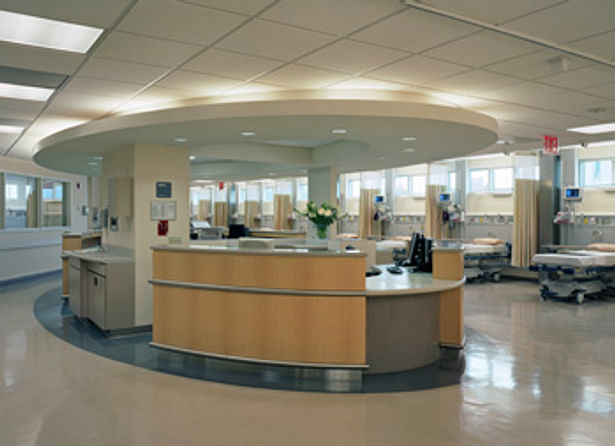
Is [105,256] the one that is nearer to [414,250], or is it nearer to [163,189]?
[163,189]

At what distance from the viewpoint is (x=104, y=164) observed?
25.6ft

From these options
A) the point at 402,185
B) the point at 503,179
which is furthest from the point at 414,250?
the point at 402,185

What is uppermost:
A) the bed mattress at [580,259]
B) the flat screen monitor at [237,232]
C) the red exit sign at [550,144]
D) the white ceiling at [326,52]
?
the white ceiling at [326,52]

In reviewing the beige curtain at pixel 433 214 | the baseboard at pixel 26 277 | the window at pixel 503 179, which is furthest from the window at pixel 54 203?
the window at pixel 503 179

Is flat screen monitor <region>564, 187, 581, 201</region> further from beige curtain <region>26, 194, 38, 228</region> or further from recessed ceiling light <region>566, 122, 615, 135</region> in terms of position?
beige curtain <region>26, 194, 38, 228</region>

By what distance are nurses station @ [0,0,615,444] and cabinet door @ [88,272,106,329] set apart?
53 millimetres

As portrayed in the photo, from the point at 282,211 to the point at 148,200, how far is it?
1154 centimetres

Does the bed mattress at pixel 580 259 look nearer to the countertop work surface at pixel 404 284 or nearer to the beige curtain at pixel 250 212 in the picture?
the countertop work surface at pixel 404 284

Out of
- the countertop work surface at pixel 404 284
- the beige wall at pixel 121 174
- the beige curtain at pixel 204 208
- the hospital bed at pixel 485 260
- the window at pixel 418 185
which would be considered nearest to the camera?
the countertop work surface at pixel 404 284

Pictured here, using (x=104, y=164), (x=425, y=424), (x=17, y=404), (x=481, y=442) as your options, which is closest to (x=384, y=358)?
(x=425, y=424)

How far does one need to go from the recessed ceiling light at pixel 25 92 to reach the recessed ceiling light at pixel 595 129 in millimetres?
7333

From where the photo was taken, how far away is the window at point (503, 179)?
40.8 feet

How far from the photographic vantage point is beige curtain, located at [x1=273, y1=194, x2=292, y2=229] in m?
18.2

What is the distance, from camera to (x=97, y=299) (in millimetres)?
6633
